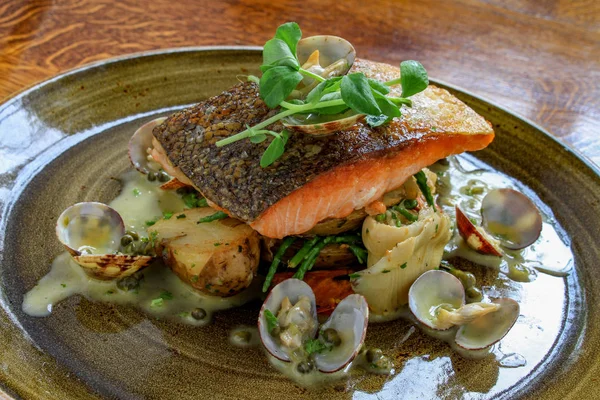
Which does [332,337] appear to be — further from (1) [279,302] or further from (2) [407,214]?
(2) [407,214]

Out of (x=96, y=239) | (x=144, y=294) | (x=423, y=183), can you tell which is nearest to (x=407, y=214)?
(x=423, y=183)

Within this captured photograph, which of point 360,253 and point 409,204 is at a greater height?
point 409,204

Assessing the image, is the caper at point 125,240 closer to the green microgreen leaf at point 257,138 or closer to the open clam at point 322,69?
the green microgreen leaf at point 257,138

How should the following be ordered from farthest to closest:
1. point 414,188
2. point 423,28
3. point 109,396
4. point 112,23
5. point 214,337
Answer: point 423,28 < point 112,23 < point 414,188 < point 214,337 < point 109,396

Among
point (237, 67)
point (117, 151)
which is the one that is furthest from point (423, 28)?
point (117, 151)

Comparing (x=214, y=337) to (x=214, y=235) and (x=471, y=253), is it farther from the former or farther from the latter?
(x=471, y=253)

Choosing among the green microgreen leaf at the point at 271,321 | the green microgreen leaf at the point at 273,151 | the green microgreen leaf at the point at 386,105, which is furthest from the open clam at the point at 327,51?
the green microgreen leaf at the point at 271,321

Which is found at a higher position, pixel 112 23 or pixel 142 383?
pixel 112 23
